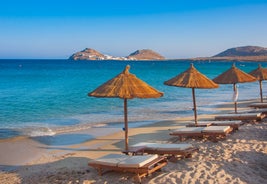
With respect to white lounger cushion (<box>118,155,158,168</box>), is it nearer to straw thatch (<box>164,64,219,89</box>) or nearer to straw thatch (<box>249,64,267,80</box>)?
straw thatch (<box>164,64,219,89</box>)

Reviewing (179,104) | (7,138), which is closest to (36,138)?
(7,138)

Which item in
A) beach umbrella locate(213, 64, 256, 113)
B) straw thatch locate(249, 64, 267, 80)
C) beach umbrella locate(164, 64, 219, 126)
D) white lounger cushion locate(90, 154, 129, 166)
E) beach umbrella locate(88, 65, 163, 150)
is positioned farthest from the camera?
straw thatch locate(249, 64, 267, 80)

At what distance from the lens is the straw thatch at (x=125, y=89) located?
26.2ft

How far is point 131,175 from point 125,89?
2197 millimetres

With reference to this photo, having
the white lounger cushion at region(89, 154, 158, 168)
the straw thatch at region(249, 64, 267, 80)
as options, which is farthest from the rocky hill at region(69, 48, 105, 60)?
the white lounger cushion at region(89, 154, 158, 168)

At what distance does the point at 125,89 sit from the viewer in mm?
8102

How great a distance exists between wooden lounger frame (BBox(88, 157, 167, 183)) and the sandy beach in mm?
114

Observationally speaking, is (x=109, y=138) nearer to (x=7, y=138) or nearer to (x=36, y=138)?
(x=36, y=138)

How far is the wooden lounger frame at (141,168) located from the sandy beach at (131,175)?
0.11 m

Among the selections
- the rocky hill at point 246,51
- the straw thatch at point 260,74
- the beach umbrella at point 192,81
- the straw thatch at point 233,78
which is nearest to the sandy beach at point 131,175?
the beach umbrella at point 192,81

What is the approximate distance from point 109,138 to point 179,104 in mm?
9782

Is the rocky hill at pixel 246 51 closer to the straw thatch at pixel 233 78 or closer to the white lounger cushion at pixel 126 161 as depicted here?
the straw thatch at pixel 233 78

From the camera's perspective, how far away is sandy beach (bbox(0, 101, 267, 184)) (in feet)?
21.4

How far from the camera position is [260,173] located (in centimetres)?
666
